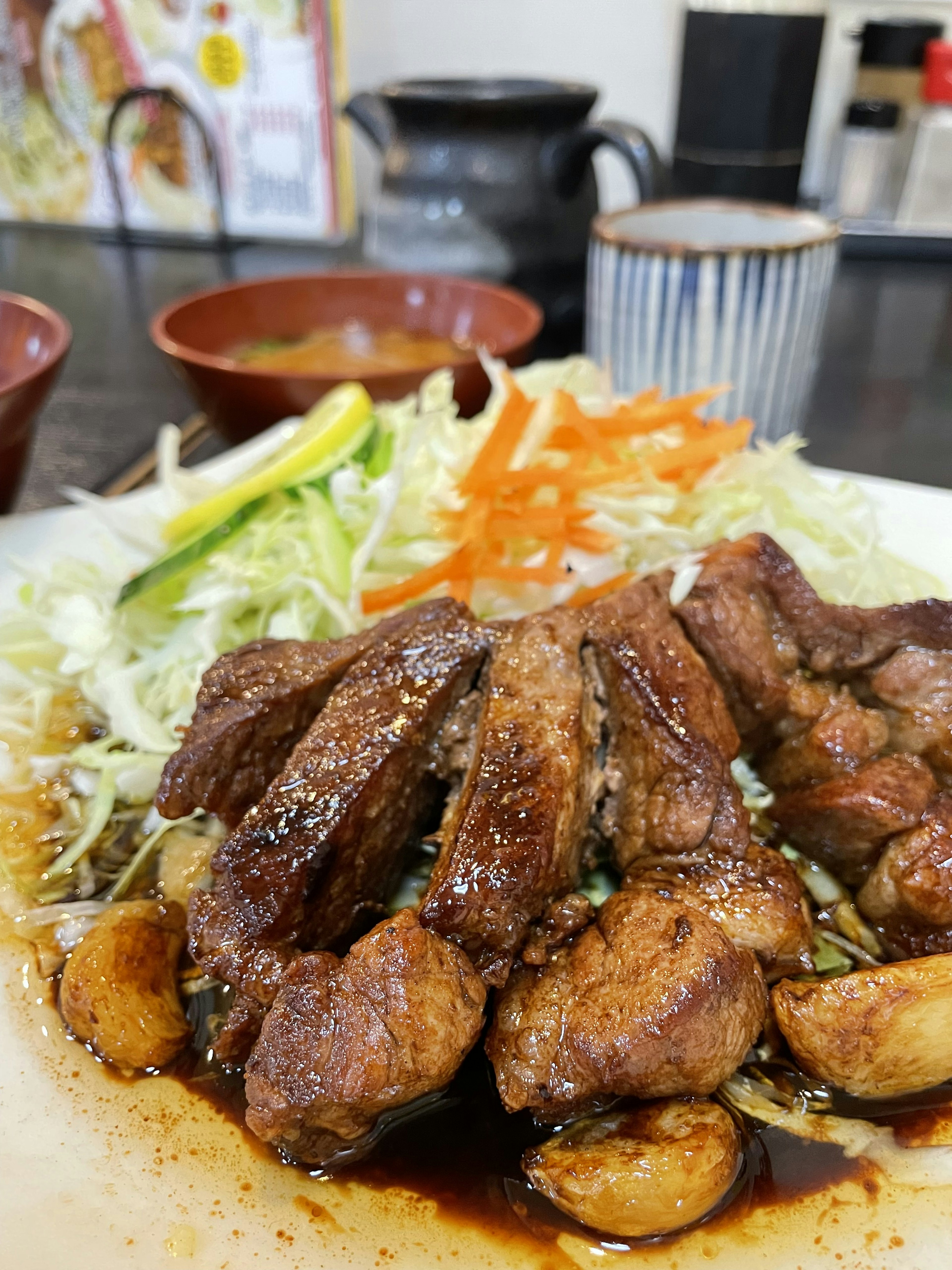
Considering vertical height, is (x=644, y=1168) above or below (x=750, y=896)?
below

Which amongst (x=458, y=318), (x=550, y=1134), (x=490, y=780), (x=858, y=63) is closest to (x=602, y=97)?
(x=858, y=63)

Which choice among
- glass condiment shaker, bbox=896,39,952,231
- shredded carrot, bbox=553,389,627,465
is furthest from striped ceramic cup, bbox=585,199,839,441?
glass condiment shaker, bbox=896,39,952,231

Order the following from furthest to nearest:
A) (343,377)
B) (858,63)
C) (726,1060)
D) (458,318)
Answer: (858,63), (458,318), (343,377), (726,1060)

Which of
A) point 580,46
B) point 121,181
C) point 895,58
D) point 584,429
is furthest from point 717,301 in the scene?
point 121,181

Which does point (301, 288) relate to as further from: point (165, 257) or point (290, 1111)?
point (290, 1111)

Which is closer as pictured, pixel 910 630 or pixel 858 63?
pixel 910 630

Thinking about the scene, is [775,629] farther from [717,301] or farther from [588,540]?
[717,301]

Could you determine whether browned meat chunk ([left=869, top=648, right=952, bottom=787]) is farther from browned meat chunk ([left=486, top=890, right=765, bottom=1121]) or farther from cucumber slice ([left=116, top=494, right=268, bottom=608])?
cucumber slice ([left=116, top=494, right=268, bottom=608])
